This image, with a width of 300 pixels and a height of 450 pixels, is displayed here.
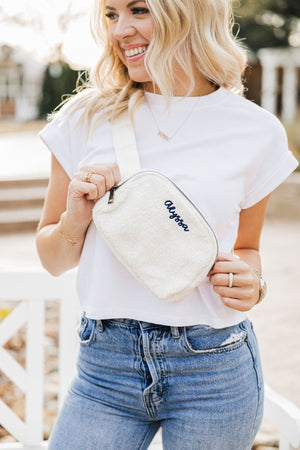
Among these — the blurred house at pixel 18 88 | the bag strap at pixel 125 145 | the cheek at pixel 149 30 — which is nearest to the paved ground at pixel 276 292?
the bag strap at pixel 125 145

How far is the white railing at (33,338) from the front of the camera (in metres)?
2.13

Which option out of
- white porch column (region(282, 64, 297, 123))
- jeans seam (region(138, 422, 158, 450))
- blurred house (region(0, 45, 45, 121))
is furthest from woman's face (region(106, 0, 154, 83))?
blurred house (region(0, 45, 45, 121))

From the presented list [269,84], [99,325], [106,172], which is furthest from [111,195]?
[269,84]

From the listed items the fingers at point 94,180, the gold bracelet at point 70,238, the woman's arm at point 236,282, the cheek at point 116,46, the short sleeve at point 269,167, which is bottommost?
the woman's arm at point 236,282

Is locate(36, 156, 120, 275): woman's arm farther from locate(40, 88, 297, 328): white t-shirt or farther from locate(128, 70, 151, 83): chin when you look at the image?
locate(128, 70, 151, 83): chin

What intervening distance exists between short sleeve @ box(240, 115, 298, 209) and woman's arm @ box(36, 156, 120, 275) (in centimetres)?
35

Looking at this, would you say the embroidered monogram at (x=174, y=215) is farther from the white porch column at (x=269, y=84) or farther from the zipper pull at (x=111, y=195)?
the white porch column at (x=269, y=84)

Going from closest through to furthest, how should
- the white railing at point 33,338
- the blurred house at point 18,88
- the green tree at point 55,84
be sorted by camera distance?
the white railing at point 33,338 < the green tree at point 55,84 < the blurred house at point 18,88

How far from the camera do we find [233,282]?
1380 millimetres

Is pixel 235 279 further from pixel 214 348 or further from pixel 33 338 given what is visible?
pixel 33 338

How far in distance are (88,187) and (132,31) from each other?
0.41 metres

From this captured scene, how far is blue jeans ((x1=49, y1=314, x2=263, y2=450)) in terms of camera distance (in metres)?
1.38

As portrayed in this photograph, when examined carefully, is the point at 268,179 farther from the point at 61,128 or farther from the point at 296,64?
the point at 296,64

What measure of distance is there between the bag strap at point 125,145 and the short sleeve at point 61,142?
0.12 metres
